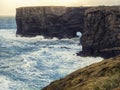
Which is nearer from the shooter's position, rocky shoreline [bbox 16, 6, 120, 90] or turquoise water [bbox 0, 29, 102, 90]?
rocky shoreline [bbox 16, 6, 120, 90]

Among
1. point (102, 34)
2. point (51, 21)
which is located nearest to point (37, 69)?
point (102, 34)

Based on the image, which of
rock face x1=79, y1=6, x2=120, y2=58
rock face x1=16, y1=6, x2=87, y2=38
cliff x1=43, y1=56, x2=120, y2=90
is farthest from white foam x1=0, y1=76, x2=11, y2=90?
rock face x1=16, y1=6, x2=87, y2=38

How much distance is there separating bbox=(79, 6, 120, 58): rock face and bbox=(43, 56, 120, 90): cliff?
47352 mm

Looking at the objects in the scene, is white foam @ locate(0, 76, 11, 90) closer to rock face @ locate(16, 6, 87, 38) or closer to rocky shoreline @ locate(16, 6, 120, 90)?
rocky shoreline @ locate(16, 6, 120, 90)

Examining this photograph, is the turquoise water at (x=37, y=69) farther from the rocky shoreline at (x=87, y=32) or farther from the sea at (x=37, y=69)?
the rocky shoreline at (x=87, y=32)

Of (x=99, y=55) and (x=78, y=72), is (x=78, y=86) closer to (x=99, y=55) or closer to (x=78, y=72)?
(x=78, y=72)

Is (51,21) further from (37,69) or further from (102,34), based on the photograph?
(37,69)

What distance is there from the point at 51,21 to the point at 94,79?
10063 cm

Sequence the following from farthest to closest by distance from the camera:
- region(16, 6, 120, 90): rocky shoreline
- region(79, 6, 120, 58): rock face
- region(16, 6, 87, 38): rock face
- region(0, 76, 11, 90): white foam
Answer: region(16, 6, 87, 38): rock face → region(79, 6, 120, 58): rock face → region(0, 76, 11, 90): white foam → region(16, 6, 120, 90): rocky shoreline

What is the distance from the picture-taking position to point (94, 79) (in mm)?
12367

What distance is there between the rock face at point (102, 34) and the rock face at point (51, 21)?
132 feet

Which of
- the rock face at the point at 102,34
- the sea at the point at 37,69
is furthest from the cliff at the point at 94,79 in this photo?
the rock face at the point at 102,34

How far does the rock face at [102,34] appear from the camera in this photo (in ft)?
203

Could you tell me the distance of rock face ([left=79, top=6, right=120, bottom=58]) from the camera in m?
61.9
